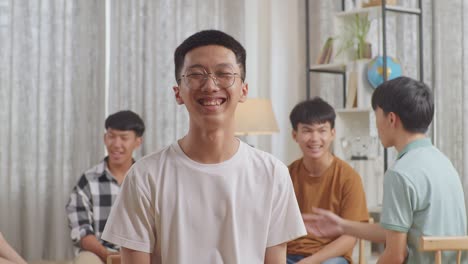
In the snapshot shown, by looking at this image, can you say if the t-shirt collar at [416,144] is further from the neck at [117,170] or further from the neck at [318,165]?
the neck at [117,170]

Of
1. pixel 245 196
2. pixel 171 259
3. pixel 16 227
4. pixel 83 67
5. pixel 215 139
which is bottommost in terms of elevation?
pixel 16 227

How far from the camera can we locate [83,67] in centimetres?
487

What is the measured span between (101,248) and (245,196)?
1.88 meters

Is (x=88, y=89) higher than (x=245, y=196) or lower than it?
higher

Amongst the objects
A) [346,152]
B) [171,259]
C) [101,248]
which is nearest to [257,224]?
[171,259]

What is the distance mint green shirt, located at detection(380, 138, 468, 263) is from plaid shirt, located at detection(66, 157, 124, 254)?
1723 mm

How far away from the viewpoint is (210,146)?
5.22 feet

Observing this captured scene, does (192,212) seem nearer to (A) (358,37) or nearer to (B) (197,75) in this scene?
(B) (197,75)

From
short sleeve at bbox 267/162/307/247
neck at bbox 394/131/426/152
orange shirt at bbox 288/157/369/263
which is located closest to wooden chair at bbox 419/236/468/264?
short sleeve at bbox 267/162/307/247

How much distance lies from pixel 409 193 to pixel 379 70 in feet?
8.24

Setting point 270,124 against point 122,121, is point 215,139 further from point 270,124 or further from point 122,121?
point 270,124

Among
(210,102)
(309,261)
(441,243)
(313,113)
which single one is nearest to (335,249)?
(309,261)

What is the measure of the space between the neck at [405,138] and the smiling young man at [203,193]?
30.3 inches

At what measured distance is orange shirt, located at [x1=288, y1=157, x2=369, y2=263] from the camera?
293 cm
